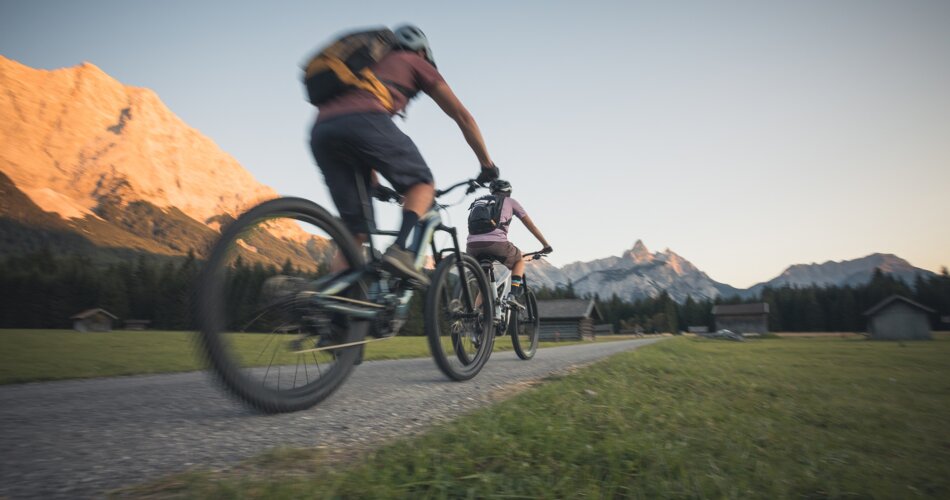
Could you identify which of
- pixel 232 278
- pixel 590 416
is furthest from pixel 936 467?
pixel 232 278

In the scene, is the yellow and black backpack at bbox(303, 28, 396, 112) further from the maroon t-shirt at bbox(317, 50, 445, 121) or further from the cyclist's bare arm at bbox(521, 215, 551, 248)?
the cyclist's bare arm at bbox(521, 215, 551, 248)

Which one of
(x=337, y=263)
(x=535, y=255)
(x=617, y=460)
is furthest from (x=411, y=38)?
(x=535, y=255)

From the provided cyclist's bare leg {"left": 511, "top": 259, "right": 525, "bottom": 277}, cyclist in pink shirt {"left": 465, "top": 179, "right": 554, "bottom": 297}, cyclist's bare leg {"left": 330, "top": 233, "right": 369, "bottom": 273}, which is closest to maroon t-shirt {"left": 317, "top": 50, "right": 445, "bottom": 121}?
cyclist's bare leg {"left": 330, "top": 233, "right": 369, "bottom": 273}

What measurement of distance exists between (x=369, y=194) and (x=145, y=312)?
7812 centimetres

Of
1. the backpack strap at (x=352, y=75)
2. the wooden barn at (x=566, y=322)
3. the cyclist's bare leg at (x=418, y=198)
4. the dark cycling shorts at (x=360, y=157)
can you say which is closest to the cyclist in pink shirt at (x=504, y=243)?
the cyclist's bare leg at (x=418, y=198)

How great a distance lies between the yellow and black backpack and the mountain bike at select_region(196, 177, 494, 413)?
67cm

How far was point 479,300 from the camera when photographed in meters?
4.63

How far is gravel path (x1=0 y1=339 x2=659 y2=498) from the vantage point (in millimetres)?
1383

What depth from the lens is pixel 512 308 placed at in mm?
6430

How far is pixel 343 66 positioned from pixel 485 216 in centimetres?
354

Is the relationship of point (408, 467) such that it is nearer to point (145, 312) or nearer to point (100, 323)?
point (100, 323)

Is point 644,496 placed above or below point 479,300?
below

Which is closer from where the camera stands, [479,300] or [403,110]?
[403,110]

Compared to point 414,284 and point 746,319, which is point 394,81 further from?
point 746,319
